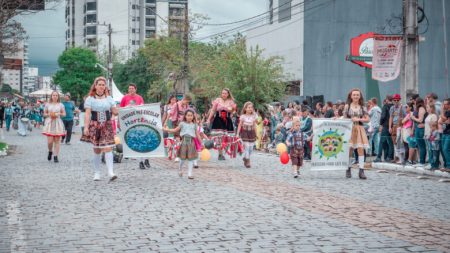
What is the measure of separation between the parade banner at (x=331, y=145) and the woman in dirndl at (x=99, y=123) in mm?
4361

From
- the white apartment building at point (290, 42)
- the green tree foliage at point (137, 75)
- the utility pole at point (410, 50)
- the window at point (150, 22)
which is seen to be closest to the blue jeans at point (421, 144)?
the utility pole at point (410, 50)

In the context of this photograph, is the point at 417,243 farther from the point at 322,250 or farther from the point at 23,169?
the point at 23,169

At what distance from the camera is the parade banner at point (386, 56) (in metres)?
20.6

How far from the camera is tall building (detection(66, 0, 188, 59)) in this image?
12988cm

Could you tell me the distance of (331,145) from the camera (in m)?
15.5

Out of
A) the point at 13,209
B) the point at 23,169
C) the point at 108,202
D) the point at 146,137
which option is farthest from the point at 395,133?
the point at 13,209

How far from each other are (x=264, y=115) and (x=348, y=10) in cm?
1399

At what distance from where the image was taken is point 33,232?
8148mm

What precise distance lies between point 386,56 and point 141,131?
28.4 ft

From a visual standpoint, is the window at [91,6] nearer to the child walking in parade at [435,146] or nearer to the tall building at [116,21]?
the tall building at [116,21]

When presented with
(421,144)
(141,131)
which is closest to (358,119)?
(421,144)

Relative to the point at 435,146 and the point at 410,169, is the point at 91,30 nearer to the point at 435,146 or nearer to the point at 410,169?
the point at 410,169

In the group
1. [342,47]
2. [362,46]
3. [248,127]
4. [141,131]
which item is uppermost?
[342,47]

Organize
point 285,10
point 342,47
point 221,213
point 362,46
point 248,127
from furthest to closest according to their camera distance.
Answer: point 285,10 → point 342,47 → point 362,46 → point 248,127 → point 221,213
